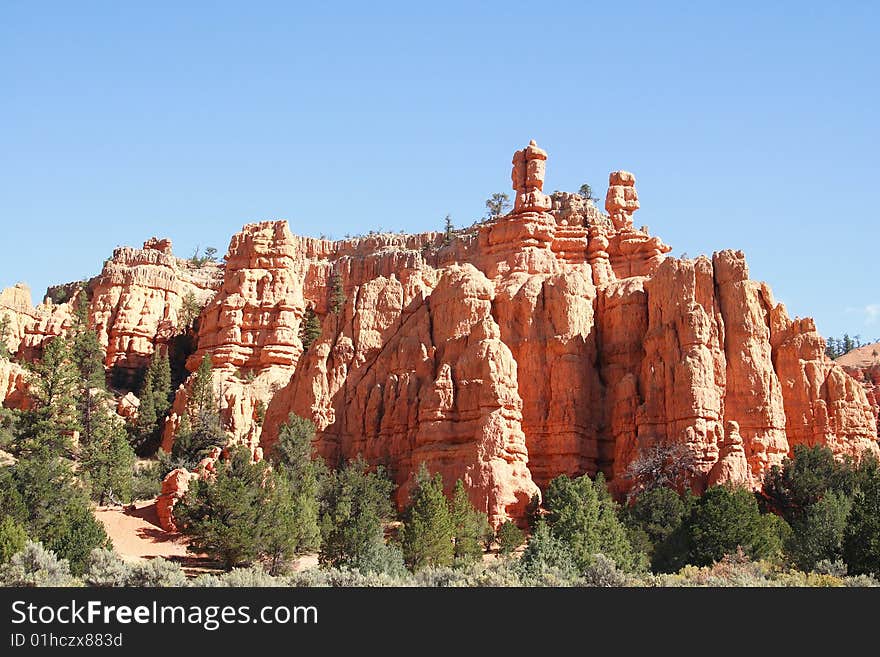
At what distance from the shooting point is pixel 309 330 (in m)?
104

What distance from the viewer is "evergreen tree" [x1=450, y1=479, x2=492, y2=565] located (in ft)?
187

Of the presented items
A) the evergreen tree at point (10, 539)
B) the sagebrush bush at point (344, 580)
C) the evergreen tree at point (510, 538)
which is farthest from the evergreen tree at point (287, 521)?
the evergreen tree at point (10, 539)

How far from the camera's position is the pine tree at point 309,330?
4070 inches

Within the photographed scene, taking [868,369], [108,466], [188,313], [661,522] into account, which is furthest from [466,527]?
[188,313]

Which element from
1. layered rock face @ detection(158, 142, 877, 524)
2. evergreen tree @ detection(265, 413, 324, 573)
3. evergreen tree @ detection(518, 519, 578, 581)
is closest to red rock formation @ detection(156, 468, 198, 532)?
evergreen tree @ detection(265, 413, 324, 573)

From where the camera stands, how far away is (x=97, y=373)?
93.3 meters

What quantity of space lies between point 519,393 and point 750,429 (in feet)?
39.9

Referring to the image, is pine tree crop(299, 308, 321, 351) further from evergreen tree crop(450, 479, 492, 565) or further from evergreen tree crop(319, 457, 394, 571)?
evergreen tree crop(450, 479, 492, 565)

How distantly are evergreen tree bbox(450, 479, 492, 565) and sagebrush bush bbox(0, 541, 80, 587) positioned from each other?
15.6m

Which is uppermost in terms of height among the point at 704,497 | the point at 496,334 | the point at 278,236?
the point at 278,236

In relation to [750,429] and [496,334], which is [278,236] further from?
[750,429]

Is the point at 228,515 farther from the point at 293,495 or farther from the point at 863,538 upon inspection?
the point at 863,538

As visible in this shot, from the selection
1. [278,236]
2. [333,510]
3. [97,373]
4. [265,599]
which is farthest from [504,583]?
[278,236]

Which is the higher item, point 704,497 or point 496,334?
point 496,334
